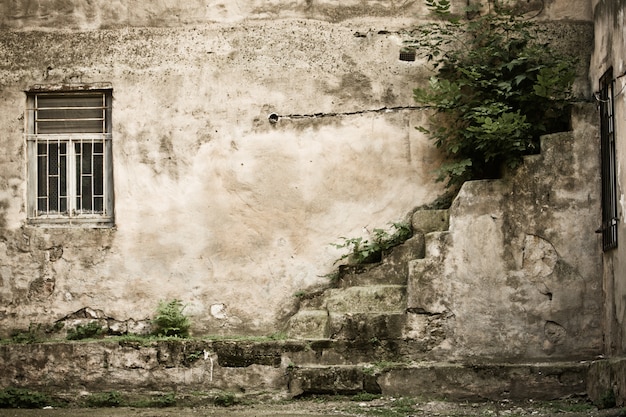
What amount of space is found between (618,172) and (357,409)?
3192 mm

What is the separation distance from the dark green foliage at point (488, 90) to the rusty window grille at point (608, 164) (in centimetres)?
39

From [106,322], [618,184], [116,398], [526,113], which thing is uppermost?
[526,113]

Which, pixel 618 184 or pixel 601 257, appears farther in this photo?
pixel 601 257

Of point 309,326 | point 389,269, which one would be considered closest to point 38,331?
point 309,326

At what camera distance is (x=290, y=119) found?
11328 millimetres

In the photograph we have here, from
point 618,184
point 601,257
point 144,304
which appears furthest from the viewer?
point 144,304

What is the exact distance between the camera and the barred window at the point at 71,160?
11.6m

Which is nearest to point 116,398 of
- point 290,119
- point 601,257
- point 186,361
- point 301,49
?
point 186,361

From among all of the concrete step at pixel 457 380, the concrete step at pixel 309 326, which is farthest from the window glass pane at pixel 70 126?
the concrete step at pixel 457 380

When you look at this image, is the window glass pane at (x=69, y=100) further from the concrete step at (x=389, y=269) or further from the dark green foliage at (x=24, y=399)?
the concrete step at (x=389, y=269)

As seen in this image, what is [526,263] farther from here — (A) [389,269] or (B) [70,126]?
(B) [70,126]

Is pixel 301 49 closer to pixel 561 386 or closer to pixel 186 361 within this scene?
pixel 186 361

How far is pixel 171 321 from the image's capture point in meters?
11.0

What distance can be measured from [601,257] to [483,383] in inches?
67.9
